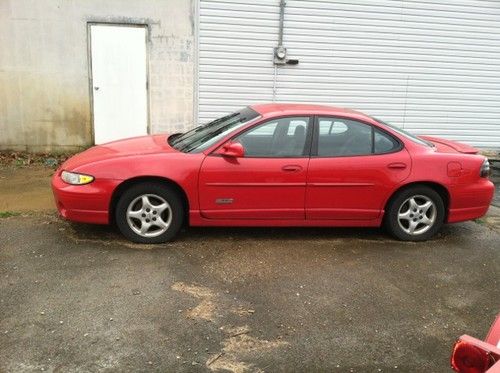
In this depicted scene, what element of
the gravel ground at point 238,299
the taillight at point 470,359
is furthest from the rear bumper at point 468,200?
the taillight at point 470,359

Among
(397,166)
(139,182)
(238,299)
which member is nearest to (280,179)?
(397,166)

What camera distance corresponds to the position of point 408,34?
10.5 metres

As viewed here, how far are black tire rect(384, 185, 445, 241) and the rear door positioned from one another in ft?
0.54

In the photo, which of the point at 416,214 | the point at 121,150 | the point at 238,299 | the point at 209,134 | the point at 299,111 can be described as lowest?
the point at 238,299

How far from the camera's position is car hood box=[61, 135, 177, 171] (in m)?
5.35

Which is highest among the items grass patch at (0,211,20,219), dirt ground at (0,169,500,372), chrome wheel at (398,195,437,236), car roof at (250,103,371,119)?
car roof at (250,103,371,119)

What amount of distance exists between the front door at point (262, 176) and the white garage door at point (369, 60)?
472 centimetres

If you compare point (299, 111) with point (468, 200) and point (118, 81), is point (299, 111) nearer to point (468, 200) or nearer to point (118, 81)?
point (468, 200)

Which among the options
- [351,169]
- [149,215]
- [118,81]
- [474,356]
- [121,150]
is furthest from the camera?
[118,81]

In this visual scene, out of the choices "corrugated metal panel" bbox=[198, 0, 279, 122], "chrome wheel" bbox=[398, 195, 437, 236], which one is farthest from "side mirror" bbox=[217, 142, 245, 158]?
"corrugated metal panel" bbox=[198, 0, 279, 122]

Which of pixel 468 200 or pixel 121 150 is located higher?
pixel 121 150

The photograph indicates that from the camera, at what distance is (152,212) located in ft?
17.3

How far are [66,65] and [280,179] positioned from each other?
18.2 feet

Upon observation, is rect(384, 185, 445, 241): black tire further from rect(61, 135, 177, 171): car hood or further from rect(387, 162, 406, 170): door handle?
rect(61, 135, 177, 171): car hood
